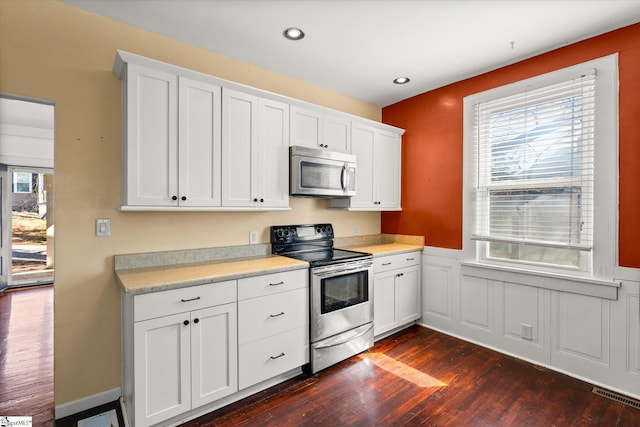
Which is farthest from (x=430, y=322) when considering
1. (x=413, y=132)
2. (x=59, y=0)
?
(x=59, y=0)

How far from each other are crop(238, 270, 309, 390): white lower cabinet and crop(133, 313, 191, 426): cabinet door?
1.24 feet

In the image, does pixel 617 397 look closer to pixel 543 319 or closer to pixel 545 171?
pixel 543 319

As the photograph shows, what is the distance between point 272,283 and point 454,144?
248cm

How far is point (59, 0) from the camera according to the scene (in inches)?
80.6

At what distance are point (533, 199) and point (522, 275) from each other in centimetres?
71

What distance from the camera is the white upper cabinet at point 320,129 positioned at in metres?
2.93

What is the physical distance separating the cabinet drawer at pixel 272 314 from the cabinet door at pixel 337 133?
1.53 meters

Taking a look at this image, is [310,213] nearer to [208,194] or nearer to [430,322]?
[208,194]

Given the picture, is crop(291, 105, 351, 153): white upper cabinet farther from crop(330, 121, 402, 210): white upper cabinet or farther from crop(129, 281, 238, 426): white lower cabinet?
crop(129, 281, 238, 426): white lower cabinet

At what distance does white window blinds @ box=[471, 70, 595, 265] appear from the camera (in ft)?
8.28

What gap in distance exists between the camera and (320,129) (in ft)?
10.2

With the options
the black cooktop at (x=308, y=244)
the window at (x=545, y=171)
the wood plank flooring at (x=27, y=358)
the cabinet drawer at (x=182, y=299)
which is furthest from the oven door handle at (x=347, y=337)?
the wood plank flooring at (x=27, y=358)

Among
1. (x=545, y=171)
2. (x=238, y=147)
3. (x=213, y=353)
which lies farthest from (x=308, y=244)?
(x=545, y=171)

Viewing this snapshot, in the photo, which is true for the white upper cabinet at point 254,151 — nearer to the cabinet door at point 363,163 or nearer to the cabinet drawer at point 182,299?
the cabinet drawer at point 182,299
